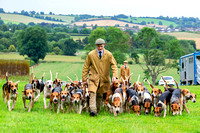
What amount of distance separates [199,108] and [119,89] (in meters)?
3.66

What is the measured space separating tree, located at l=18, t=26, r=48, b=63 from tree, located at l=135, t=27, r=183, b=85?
29707mm

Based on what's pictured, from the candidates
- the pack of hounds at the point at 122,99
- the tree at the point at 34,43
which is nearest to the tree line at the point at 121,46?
the tree at the point at 34,43

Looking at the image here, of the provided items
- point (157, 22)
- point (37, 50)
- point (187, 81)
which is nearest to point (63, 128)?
point (187, 81)

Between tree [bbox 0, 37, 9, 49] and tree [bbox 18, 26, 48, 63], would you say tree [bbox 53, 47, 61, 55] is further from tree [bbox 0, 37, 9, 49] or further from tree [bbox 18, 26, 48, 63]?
tree [bbox 0, 37, 9, 49]

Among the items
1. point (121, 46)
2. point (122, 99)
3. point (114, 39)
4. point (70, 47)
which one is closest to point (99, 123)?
point (122, 99)

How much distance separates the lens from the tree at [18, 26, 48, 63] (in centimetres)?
7519

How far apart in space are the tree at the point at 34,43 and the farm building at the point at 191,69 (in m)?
46.2

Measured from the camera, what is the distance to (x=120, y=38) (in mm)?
66688

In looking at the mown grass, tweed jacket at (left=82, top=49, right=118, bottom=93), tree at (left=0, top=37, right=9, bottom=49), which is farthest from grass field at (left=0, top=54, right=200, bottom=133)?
tree at (left=0, top=37, right=9, bottom=49)

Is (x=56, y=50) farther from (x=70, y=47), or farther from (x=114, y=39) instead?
(x=114, y=39)

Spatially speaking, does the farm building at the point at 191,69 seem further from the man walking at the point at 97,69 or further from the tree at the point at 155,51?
the man walking at the point at 97,69

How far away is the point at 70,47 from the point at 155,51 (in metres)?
43.3

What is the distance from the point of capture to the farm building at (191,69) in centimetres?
2994

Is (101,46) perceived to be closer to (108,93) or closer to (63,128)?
(108,93)
